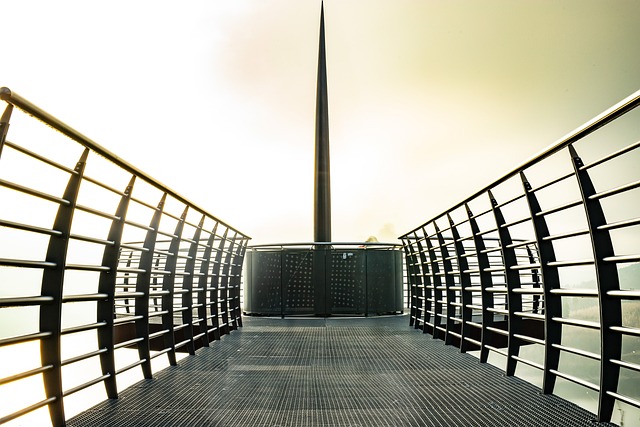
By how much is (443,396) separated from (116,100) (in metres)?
10.4

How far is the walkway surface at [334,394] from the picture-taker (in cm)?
288

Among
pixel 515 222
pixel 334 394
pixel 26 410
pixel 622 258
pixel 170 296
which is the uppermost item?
pixel 515 222

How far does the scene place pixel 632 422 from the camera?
170 metres

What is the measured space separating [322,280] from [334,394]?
753 centimetres

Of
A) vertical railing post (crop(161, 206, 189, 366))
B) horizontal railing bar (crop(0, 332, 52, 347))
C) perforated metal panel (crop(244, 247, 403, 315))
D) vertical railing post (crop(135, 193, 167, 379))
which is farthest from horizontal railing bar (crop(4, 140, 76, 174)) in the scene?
perforated metal panel (crop(244, 247, 403, 315))

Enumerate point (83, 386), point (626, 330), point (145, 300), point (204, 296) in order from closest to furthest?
point (626, 330)
point (83, 386)
point (145, 300)
point (204, 296)

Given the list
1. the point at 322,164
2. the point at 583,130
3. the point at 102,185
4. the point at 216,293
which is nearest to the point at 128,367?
the point at 102,185

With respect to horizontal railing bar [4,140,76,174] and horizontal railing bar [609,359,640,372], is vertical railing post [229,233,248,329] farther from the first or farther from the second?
horizontal railing bar [609,359,640,372]

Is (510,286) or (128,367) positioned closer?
(128,367)

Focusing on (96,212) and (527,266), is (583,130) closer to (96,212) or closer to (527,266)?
(527,266)

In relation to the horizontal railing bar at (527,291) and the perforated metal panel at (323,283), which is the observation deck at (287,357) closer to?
the horizontal railing bar at (527,291)

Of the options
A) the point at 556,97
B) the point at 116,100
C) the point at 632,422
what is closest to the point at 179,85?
the point at 116,100

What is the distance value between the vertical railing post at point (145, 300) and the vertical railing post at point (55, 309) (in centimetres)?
119

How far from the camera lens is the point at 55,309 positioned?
2668 mm
